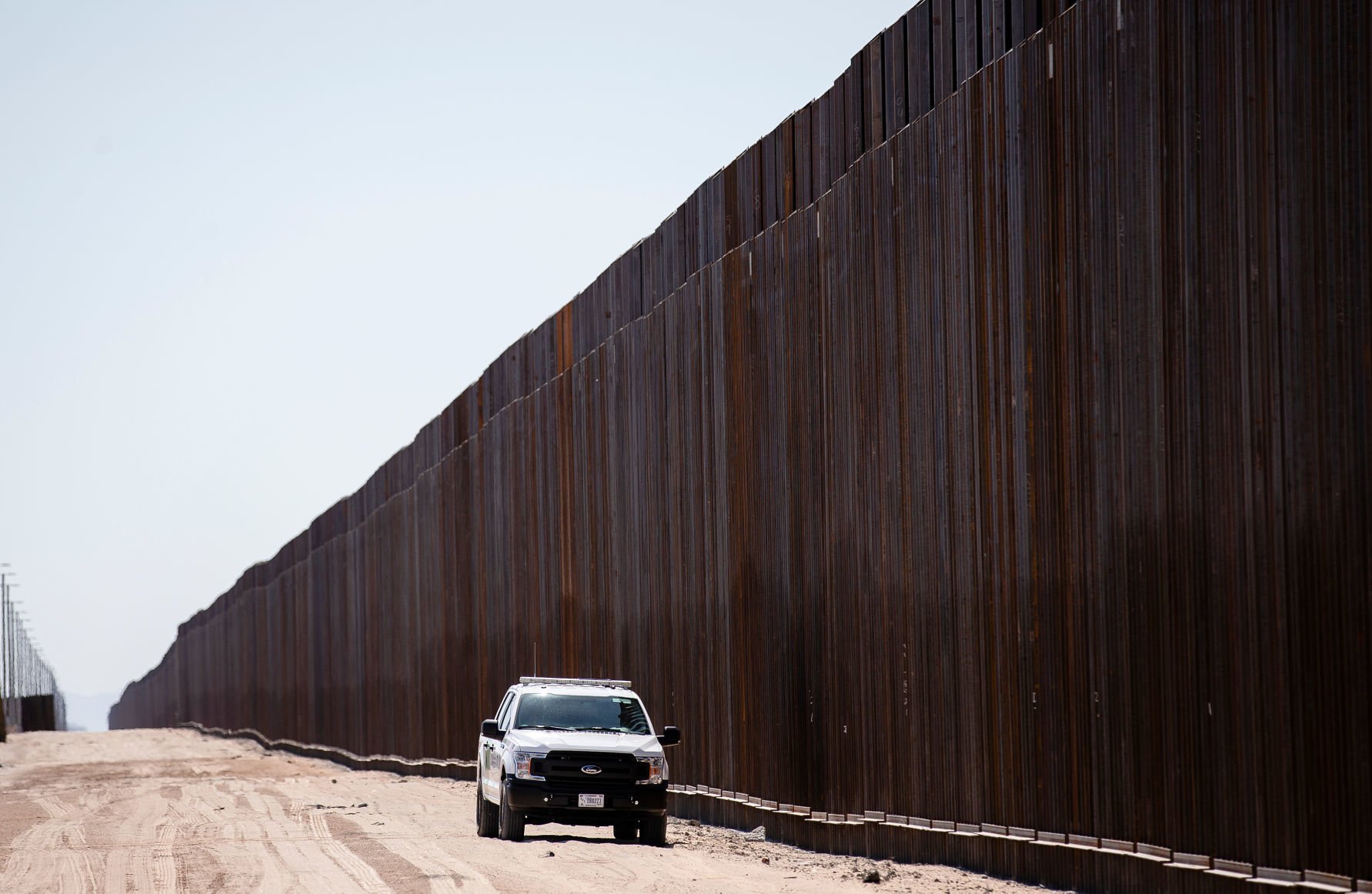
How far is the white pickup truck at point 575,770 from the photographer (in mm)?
20469

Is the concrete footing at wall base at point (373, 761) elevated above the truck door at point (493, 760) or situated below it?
below

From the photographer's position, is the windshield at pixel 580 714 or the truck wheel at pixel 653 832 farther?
the windshield at pixel 580 714

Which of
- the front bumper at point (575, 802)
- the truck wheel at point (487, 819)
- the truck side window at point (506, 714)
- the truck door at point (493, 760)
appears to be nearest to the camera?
the front bumper at point (575, 802)

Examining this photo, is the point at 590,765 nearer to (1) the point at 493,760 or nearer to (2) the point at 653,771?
(2) the point at 653,771

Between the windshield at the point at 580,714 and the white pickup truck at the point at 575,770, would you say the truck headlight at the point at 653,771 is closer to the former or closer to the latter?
the white pickup truck at the point at 575,770

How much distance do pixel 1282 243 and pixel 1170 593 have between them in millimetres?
2726

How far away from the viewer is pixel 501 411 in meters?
40.5

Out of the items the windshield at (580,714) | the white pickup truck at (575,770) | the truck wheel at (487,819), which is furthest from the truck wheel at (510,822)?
the windshield at (580,714)

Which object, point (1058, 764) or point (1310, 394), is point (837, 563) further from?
point (1310, 394)

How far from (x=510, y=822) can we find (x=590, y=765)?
112 cm

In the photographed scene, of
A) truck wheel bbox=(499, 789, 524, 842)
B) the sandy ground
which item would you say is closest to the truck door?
truck wheel bbox=(499, 789, 524, 842)

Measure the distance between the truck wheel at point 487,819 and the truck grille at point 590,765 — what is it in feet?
5.18

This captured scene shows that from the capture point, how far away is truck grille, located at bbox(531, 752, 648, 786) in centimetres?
2052

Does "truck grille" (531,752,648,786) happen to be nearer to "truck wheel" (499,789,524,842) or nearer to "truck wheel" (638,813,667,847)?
"truck wheel" (499,789,524,842)
